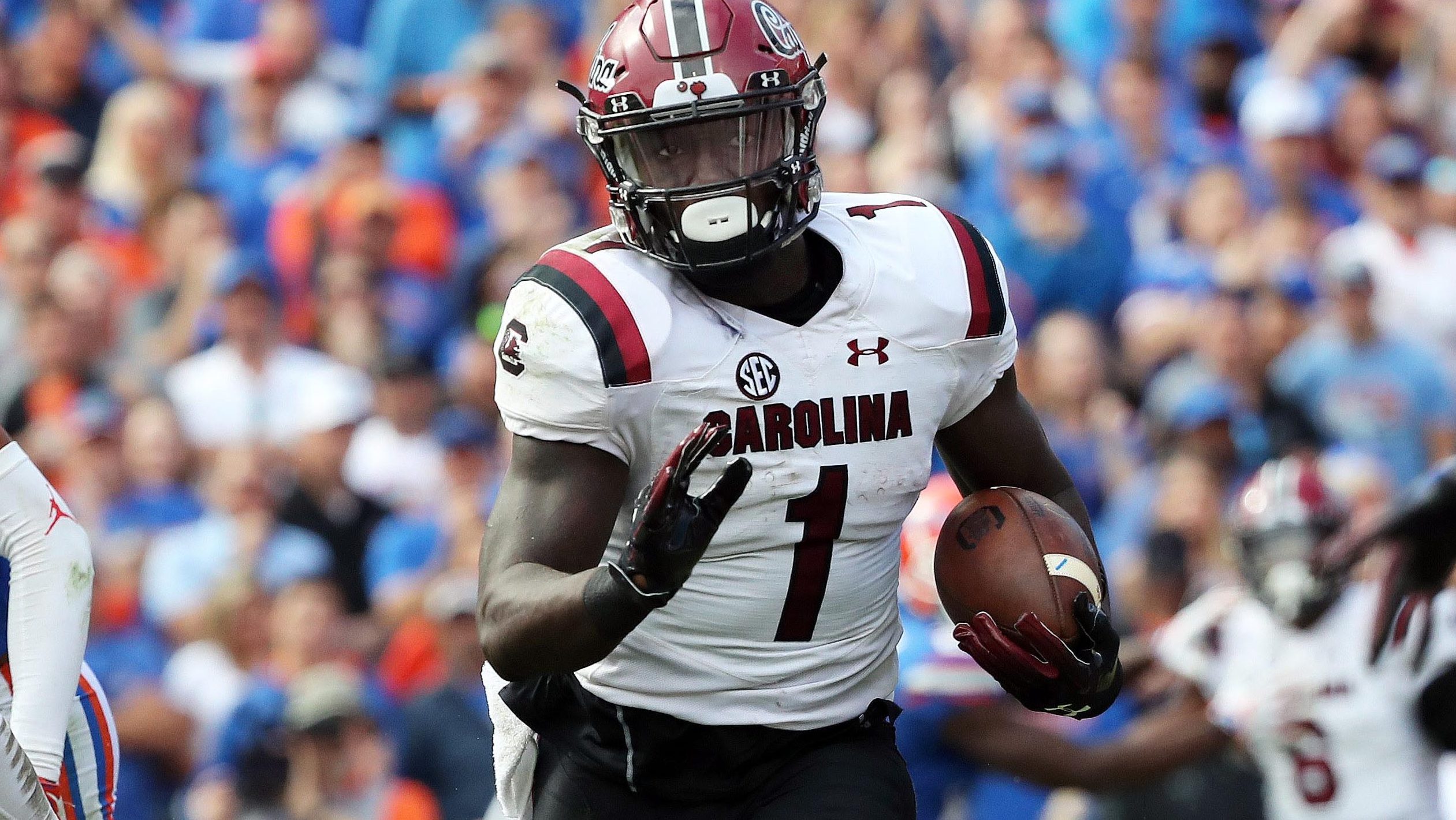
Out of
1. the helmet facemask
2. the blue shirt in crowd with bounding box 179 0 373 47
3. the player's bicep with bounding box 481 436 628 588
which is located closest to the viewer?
the player's bicep with bounding box 481 436 628 588

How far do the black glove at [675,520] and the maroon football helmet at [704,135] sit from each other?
51 centimetres

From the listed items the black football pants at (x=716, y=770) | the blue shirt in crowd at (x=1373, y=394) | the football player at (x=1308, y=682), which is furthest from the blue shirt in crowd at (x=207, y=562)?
the black football pants at (x=716, y=770)

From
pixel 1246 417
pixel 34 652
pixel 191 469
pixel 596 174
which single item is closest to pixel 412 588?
pixel 191 469

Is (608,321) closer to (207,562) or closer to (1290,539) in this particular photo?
(1290,539)

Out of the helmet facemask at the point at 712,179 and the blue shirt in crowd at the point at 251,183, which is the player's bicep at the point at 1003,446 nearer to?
the helmet facemask at the point at 712,179

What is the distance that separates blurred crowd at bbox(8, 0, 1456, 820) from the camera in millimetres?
6941

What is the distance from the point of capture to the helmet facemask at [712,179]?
3234mm

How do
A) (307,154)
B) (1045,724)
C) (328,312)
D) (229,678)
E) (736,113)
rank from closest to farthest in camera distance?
(736,113) → (1045,724) → (229,678) → (328,312) → (307,154)

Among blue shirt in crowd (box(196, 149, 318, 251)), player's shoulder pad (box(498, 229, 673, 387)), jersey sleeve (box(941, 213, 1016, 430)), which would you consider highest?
player's shoulder pad (box(498, 229, 673, 387))

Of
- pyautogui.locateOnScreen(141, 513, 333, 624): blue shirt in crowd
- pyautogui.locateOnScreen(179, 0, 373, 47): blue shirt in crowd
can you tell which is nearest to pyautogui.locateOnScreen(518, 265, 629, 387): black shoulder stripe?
pyautogui.locateOnScreen(141, 513, 333, 624): blue shirt in crowd

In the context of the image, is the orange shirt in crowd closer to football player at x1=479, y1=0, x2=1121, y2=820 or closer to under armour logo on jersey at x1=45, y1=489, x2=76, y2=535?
under armour logo on jersey at x1=45, y1=489, x2=76, y2=535

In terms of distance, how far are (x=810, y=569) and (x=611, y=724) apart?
0.42 metres

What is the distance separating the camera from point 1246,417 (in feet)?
24.1

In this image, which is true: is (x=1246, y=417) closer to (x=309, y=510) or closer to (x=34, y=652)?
(x=309, y=510)
